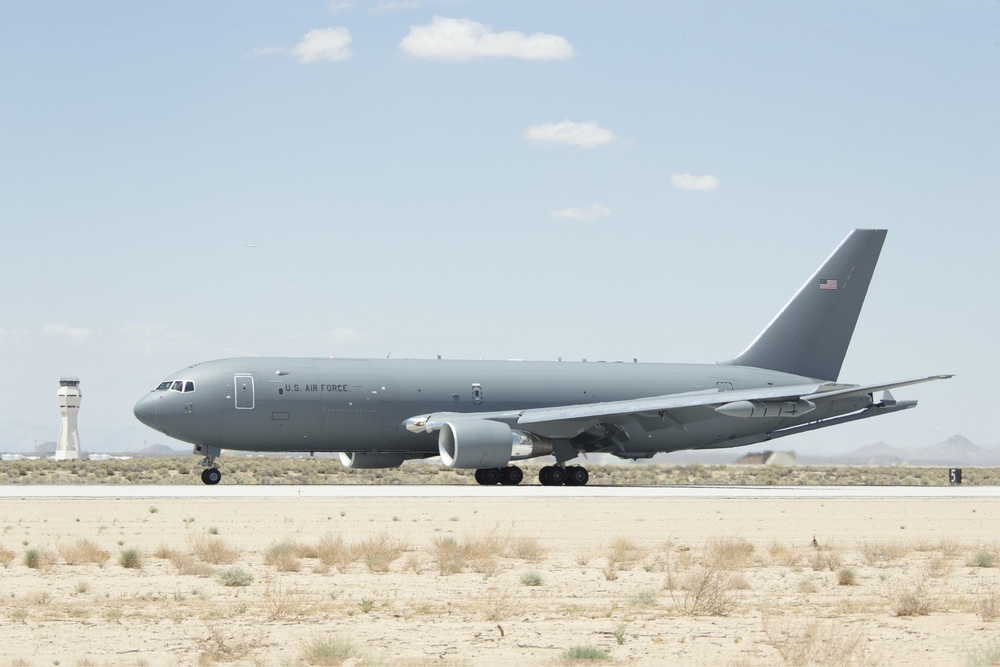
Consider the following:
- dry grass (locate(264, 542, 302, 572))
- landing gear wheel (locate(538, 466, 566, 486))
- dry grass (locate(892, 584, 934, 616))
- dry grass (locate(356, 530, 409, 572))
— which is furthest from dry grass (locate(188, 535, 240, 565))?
landing gear wheel (locate(538, 466, 566, 486))

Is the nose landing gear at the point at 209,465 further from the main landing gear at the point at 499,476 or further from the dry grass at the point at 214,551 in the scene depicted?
the dry grass at the point at 214,551

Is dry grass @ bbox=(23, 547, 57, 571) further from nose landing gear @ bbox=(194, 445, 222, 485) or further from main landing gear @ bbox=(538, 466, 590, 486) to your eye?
main landing gear @ bbox=(538, 466, 590, 486)

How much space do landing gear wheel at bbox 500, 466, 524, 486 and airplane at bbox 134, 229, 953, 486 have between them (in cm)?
4

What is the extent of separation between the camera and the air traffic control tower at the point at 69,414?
313 feet

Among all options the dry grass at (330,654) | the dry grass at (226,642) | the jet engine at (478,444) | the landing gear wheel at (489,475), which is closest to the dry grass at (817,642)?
the dry grass at (330,654)

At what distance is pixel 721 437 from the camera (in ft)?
144

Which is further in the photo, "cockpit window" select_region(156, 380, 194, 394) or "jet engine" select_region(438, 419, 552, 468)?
"cockpit window" select_region(156, 380, 194, 394)

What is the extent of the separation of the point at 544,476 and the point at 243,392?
1003 centimetres

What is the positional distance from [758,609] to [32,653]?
25.0 feet

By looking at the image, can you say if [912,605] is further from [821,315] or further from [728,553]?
[821,315]

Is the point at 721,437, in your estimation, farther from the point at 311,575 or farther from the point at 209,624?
the point at 209,624

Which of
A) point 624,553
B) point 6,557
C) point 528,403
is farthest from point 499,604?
point 528,403

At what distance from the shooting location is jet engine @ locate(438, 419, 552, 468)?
37.6 m

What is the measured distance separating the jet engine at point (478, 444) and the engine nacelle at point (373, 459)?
11.5 feet
